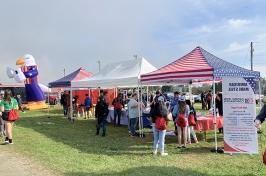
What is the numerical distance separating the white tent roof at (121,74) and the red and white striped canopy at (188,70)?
2.23 meters

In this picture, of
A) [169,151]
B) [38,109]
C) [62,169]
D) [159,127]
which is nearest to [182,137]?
[169,151]

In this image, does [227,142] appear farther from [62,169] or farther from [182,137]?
[62,169]

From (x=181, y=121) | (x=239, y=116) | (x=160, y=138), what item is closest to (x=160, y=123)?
(x=160, y=138)

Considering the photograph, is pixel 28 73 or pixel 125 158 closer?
pixel 125 158

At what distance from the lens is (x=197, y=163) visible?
1041 cm

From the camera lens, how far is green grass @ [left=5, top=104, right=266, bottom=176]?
9.45 meters

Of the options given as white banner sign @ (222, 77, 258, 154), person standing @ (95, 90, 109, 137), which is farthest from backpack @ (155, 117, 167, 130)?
person standing @ (95, 90, 109, 137)

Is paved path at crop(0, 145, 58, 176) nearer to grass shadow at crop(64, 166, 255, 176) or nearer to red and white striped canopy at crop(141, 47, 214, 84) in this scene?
grass shadow at crop(64, 166, 255, 176)

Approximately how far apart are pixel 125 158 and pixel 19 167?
2770 mm

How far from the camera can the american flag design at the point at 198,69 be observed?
12.2m

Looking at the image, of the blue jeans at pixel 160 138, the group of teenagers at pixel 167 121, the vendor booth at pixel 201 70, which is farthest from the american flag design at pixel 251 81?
the blue jeans at pixel 160 138

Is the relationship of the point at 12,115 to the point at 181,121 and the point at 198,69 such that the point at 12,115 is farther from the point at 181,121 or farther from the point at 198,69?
the point at 198,69

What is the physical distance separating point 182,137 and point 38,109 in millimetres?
27843

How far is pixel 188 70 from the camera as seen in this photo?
42.3 ft
